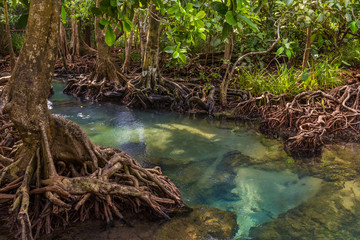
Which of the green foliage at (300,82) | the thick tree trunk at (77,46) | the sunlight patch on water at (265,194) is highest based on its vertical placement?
the thick tree trunk at (77,46)

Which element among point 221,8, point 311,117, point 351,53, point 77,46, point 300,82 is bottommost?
point 311,117

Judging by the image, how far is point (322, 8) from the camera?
7.14 m

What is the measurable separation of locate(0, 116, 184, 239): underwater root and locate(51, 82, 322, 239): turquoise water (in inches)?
34.7

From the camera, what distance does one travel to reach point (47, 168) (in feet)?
11.1

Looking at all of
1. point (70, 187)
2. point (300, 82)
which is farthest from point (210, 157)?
point (300, 82)

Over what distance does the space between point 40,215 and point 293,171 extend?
3803mm

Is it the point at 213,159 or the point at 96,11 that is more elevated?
the point at 96,11

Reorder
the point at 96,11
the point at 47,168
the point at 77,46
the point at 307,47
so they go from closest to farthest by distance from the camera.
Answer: the point at 96,11
the point at 47,168
the point at 307,47
the point at 77,46

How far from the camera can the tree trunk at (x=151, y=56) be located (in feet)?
29.7

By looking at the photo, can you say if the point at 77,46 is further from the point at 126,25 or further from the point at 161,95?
the point at 126,25

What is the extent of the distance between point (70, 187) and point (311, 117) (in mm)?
5229

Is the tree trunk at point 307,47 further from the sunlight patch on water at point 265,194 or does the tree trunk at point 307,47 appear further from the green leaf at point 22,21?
the green leaf at point 22,21

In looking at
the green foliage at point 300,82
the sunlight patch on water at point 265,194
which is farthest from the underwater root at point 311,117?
the sunlight patch on water at point 265,194

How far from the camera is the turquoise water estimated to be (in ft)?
14.2
